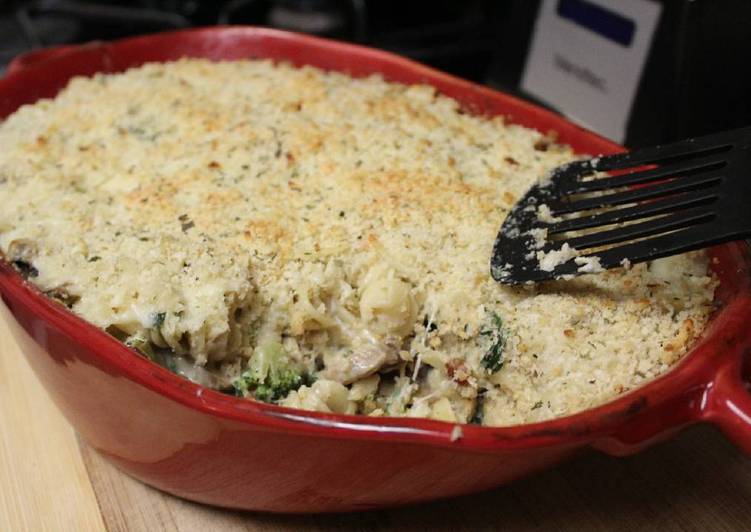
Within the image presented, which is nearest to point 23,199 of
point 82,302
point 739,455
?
point 82,302

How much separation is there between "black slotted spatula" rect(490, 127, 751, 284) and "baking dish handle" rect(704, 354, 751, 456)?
0.20 meters

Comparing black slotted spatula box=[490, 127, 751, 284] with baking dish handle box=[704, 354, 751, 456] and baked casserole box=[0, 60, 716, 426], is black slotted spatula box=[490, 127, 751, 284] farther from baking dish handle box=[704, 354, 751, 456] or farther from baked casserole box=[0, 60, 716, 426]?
baking dish handle box=[704, 354, 751, 456]

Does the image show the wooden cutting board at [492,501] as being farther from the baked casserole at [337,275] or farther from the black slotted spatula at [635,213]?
the black slotted spatula at [635,213]

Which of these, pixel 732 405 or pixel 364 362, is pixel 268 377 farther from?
pixel 732 405

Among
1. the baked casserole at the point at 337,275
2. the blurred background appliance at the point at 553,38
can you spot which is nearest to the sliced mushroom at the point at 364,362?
the baked casserole at the point at 337,275

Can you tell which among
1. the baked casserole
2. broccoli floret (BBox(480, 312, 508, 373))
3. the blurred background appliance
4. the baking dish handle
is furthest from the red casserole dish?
the blurred background appliance

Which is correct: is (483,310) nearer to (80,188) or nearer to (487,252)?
(487,252)

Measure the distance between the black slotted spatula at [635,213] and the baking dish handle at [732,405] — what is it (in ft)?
0.64

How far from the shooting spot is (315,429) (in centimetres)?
93

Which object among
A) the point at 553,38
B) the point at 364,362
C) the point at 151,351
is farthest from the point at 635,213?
the point at 553,38

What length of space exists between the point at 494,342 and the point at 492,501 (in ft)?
0.86

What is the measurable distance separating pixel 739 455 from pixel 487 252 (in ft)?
1.87

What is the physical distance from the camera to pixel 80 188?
1.50 m

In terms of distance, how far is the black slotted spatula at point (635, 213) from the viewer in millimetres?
1119
